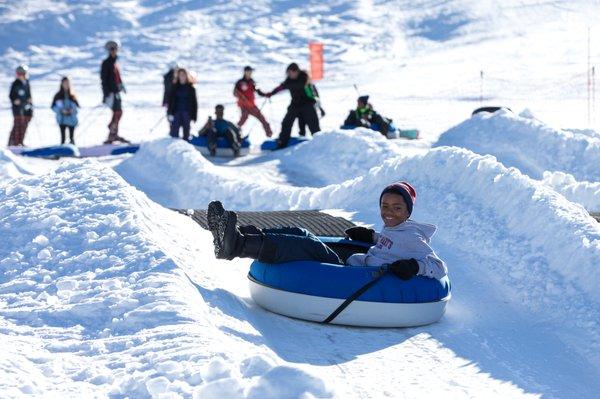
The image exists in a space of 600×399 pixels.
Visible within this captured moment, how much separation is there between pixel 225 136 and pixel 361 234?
1001cm

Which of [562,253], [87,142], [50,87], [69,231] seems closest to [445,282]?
[562,253]

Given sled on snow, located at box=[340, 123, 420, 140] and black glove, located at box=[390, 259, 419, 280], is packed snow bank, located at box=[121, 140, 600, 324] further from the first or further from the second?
sled on snow, located at box=[340, 123, 420, 140]

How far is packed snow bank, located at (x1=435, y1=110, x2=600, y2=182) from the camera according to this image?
1282 centimetres

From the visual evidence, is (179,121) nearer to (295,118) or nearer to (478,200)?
(295,118)

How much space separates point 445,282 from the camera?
614 centimetres

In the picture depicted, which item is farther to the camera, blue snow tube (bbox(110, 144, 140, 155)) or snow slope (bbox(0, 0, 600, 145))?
snow slope (bbox(0, 0, 600, 145))

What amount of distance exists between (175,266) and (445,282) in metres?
1.47

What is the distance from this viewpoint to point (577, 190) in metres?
10.1

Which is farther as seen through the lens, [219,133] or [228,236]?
[219,133]

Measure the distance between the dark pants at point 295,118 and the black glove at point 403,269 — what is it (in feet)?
35.8

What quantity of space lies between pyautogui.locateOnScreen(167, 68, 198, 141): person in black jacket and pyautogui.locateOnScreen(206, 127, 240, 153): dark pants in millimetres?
538

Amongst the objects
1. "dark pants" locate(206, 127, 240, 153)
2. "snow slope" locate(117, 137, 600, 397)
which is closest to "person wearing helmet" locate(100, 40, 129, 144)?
"dark pants" locate(206, 127, 240, 153)

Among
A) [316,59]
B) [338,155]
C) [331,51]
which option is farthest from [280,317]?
[331,51]

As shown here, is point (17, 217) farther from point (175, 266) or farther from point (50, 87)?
point (50, 87)
